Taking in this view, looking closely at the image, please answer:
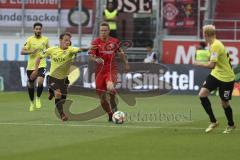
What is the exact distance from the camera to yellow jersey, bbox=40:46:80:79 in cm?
1773

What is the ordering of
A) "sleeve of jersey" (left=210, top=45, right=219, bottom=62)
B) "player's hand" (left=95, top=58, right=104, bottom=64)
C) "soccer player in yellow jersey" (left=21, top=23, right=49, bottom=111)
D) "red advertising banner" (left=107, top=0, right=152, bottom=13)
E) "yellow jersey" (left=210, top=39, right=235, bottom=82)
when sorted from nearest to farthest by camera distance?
"sleeve of jersey" (left=210, top=45, right=219, bottom=62) < "yellow jersey" (left=210, top=39, right=235, bottom=82) < "player's hand" (left=95, top=58, right=104, bottom=64) < "soccer player in yellow jersey" (left=21, top=23, right=49, bottom=111) < "red advertising banner" (left=107, top=0, right=152, bottom=13)

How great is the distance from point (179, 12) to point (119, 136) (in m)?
18.1

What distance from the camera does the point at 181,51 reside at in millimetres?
31734

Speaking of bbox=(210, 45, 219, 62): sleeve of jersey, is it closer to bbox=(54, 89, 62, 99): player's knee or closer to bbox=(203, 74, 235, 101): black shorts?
bbox=(203, 74, 235, 101): black shorts

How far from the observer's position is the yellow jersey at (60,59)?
17.7 m

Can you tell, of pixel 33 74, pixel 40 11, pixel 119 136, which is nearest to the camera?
pixel 119 136

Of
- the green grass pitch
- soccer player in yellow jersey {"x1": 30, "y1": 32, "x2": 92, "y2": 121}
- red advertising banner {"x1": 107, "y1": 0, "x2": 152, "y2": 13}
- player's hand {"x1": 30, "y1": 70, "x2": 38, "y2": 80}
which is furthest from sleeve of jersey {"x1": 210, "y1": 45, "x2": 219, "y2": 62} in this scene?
red advertising banner {"x1": 107, "y1": 0, "x2": 152, "y2": 13}

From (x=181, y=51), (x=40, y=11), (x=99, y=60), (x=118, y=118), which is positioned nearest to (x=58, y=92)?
(x=99, y=60)

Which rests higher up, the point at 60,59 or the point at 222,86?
the point at 60,59

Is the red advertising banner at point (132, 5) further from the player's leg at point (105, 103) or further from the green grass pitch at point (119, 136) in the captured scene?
the player's leg at point (105, 103)

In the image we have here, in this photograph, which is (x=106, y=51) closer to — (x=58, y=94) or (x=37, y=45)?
(x=58, y=94)

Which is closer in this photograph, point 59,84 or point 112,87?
point 112,87

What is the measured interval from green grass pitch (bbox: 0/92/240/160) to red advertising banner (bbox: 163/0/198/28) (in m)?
10.8

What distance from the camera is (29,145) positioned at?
496 inches
